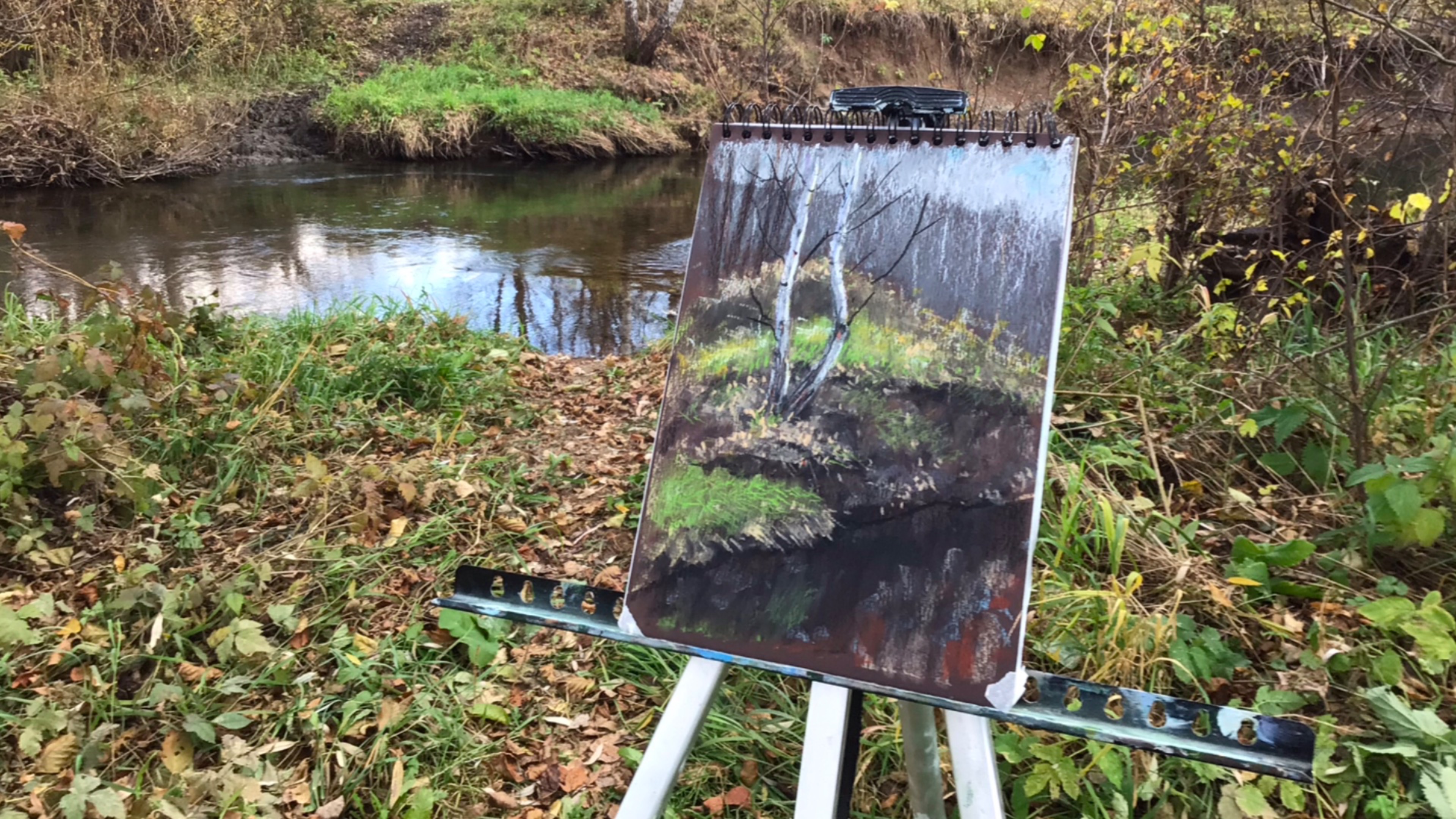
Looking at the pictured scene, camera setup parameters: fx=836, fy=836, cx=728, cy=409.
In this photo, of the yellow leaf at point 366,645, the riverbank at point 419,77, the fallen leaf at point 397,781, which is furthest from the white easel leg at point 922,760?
the riverbank at point 419,77

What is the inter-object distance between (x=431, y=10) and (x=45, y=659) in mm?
15159

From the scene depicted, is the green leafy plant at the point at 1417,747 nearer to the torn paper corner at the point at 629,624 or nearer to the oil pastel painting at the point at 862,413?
the oil pastel painting at the point at 862,413

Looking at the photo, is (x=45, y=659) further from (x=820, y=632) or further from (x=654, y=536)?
(x=820, y=632)

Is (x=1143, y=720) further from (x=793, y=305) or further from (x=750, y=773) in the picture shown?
(x=750, y=773)

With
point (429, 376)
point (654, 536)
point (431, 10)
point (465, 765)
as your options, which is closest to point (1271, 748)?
point (654, 536)

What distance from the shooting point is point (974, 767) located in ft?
3.79

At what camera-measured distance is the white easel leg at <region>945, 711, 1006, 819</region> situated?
1.14 meters

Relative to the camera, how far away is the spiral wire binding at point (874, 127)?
1.27 meters

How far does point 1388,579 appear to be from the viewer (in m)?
2.04

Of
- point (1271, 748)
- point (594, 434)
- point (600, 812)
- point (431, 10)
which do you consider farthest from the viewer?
point (431, 10)

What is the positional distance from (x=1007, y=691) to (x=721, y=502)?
0.50 metres

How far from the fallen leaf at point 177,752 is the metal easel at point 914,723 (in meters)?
1.08

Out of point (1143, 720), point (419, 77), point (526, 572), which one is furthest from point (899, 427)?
point (419, 77)

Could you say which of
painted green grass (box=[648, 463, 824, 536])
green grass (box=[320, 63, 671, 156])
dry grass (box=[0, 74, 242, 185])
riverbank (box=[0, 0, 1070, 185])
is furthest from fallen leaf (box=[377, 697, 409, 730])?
green grass (box=[320, 63, 671, 156])
